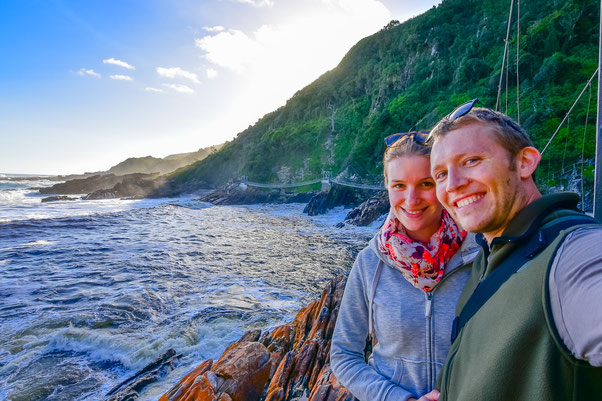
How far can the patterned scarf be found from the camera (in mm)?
1298

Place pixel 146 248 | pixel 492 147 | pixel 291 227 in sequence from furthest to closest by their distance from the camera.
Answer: pixel 291 227 → pixel 146 248 → pixel 492 147

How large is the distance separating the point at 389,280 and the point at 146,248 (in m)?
12.1

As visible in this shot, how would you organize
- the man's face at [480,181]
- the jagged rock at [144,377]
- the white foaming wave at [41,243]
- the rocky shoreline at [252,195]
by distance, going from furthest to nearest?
the rocky shoreline at [252,195], the white foaming wave at [41,243], the jagged rock at [144,377], the man's face at [480,181]

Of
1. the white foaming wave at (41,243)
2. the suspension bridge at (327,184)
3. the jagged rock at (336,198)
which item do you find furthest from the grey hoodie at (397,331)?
the suspension bridge at (327,184)

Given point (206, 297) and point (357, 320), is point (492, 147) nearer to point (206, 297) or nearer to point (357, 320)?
Answer: point (357, 320)

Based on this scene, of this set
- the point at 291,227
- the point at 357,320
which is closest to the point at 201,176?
the point at 291,227

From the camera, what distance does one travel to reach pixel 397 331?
132cm

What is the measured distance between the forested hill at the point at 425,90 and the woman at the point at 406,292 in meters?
4.86

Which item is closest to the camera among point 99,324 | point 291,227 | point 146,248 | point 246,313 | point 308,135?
point 99,324

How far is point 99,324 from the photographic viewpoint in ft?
18.2

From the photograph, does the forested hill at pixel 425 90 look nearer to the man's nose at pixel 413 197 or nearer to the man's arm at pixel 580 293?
the man's nose at pixel 413 197

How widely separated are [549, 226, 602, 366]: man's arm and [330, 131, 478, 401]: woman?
68 cm

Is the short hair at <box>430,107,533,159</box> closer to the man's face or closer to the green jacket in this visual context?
the man's face

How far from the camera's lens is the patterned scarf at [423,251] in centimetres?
130
